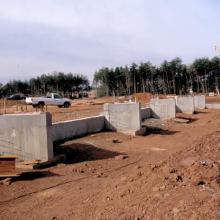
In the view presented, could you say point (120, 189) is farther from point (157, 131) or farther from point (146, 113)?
point (146, 113)

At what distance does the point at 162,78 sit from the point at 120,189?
65.8 metres

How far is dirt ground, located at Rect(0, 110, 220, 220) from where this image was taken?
22.1 feet

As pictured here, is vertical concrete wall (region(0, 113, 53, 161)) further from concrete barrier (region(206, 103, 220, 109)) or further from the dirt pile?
concrete barrier (region(206, 103, 220, 109))

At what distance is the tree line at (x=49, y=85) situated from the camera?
7675 cm

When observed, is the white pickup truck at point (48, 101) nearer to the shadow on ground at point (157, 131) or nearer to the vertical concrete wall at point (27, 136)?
the shadow on ground at point (157, 131)

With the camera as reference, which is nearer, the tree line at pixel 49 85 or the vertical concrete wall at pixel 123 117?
the vertical concrete wall at pixel 123 117

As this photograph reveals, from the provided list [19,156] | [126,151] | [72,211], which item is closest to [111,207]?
[72,211]

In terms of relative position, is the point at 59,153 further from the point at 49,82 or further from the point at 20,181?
the point at 49,82

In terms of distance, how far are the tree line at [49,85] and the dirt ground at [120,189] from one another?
6306cm

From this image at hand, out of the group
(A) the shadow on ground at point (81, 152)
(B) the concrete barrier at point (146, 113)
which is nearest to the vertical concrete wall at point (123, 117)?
(A) the shadow on ground at point (81, 152)

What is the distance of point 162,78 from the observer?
73.3m

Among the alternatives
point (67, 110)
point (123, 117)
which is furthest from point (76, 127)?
point (67, 110)

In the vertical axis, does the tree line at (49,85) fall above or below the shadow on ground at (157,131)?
above

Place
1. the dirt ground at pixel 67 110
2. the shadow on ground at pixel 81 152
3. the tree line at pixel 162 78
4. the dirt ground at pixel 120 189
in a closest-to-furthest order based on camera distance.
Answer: the dirt ground at pixel 120 189 < the shadow on ground at pixel 81 152 < the dirt ground at pixel 67 110 < the tree line at pixel 162 78
